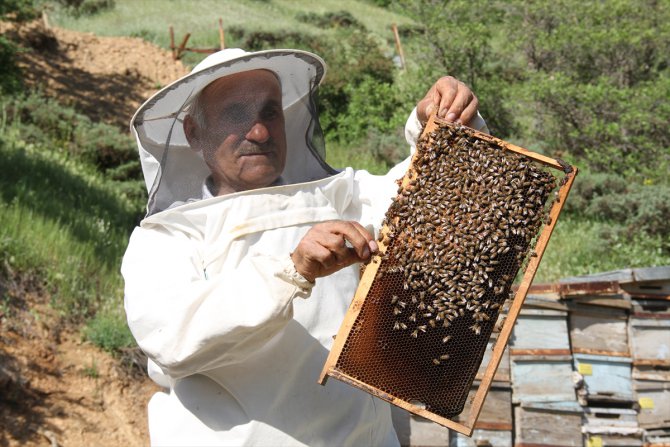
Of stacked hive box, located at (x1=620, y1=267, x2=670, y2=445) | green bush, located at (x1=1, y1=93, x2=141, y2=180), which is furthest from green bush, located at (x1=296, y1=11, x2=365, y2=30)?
stacked hive box, located at (x1=620, y1=267, x2=670, y2=445)

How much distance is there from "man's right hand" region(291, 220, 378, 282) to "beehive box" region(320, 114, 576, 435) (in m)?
0.19

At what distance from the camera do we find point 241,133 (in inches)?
123

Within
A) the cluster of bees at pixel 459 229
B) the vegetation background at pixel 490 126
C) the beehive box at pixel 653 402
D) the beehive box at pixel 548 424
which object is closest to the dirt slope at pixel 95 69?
the vegetation background at pixel 490 126

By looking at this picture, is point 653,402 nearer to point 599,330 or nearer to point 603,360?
point 603,360

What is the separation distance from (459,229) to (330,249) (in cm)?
62

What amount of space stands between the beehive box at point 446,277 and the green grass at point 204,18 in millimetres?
25439

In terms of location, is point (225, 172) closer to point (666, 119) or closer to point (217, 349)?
point (217, 349)

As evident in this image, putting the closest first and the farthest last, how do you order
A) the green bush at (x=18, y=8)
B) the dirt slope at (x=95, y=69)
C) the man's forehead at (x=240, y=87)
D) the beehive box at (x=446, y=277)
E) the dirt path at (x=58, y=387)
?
the beehive box at (x=446, y=277) → the man's forehead at (x=240, y=87) → the dirt path at (x=58, y=387) → the green bush at (x=18, y=8) → the dirt slope at (x=95, y=69)

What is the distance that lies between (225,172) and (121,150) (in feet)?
41.6

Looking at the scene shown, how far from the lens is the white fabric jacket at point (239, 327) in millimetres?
2494

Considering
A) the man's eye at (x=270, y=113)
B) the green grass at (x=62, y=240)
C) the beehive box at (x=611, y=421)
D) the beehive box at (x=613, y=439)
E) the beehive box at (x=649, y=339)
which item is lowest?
the beehive box at (x=613, y=439)

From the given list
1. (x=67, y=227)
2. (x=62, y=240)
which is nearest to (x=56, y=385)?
(x=62, y=240)

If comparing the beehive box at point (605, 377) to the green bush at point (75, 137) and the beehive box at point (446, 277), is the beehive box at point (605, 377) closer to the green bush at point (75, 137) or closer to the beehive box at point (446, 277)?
the beehive box at point (446, 277)

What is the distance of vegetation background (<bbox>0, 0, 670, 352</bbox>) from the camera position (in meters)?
9.05
